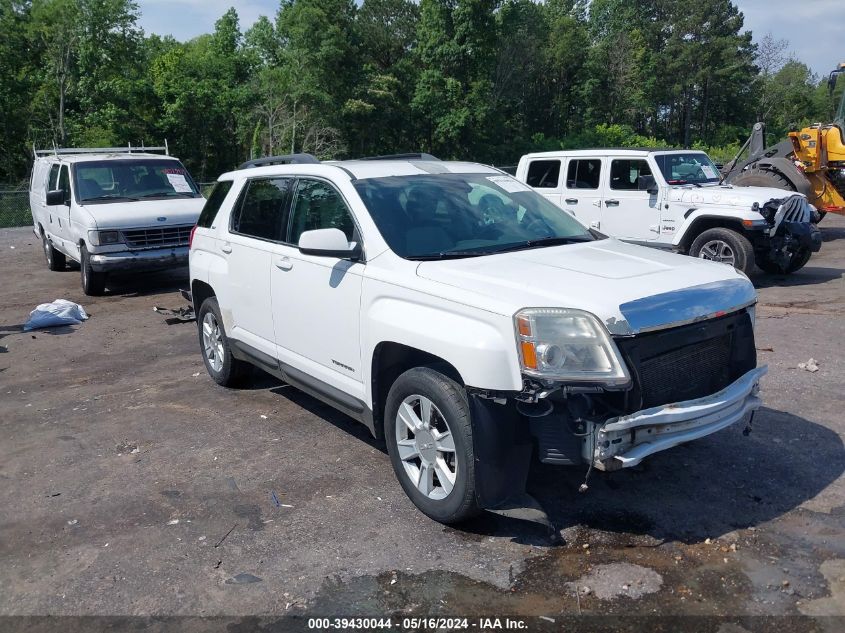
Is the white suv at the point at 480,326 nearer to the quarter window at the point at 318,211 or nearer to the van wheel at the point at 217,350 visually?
the quarter window at the point at 318,211

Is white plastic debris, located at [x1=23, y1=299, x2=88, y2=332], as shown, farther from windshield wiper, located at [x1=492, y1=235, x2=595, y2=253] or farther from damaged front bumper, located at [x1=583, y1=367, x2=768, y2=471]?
damaged front bumper, located at [x1=583, y1=367, x2=768, y2=471]

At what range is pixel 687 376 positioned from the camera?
3.82m

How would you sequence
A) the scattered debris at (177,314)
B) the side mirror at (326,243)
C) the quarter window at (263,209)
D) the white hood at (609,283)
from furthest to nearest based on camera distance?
the scattered debris at (177,314) < the quarter window at (263,209) < the side mirror at (326,243) < the white hood at (609,283)

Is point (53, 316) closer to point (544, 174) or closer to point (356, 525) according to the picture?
point (356, 525)

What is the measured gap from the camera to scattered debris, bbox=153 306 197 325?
31.4 feet

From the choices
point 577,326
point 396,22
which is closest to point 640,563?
point 577,326

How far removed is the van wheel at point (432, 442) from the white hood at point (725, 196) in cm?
780

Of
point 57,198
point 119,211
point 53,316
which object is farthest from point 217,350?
point 57,198

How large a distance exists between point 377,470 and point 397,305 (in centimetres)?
127

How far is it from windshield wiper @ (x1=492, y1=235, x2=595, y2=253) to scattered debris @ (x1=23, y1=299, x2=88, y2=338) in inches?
283

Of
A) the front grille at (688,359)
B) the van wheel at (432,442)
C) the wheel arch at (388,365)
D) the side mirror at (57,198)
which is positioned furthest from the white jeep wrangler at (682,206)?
the side mirror at (57,198)

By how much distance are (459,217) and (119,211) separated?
26.5 feet

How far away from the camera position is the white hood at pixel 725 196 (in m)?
10.3

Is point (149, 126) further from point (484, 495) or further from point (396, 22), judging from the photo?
point (484, 495)
